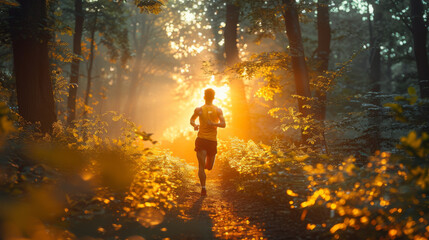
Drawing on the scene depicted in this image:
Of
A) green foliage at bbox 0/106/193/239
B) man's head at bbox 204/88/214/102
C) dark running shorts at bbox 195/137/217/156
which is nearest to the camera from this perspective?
green foliage at bbox 0/106/193/239

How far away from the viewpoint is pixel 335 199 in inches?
150

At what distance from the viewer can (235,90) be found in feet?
52.4

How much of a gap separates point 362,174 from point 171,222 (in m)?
2.56

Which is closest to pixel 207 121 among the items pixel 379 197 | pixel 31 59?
pixel 379 197

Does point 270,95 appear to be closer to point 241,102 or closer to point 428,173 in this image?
point 241,102

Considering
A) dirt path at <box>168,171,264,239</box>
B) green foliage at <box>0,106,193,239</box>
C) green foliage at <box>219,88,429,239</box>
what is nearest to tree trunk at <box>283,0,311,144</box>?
dirt path at <box>168,171,264,239</box>

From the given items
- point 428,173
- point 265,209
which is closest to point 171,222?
point 265,209

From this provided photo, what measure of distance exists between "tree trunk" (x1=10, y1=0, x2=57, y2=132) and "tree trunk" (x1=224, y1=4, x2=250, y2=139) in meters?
8.52

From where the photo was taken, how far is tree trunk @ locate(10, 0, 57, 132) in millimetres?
7750

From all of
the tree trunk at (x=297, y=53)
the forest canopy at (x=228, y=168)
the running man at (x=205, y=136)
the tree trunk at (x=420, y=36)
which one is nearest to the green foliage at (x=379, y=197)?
the forest canopy at (x=228, y=168)

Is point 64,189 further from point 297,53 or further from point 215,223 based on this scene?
point 297,53

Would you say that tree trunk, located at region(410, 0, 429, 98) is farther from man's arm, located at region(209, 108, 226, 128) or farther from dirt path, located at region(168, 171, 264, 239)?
dirt path, located at region(168, 171, 264, 239)

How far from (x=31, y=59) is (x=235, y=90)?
9521 mm

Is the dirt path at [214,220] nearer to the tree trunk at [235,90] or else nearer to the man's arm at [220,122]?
the man's arm at [220,122]
